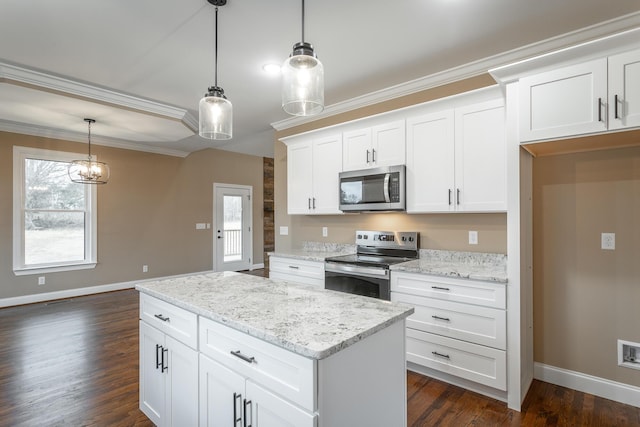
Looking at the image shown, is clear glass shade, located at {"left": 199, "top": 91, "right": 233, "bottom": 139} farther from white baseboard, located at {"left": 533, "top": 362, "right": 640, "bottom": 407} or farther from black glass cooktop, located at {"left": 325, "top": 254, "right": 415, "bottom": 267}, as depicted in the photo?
white baseboard, located at {"left": 533, "top": 362, "right": 640, "bottom": 407}

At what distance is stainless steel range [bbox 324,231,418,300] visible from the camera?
282cm

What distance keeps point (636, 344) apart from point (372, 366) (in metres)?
2.18

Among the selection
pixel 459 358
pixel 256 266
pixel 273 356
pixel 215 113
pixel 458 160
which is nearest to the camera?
pixel 273 356

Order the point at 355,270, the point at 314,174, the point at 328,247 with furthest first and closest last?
the point at 328,247 → the point at 314,174 → the point at 355,270

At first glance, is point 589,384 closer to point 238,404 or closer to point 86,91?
point 238,404

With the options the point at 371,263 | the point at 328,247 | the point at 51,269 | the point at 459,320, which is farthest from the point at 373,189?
the point at 51,269

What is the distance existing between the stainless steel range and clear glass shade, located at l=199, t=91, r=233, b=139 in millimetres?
1690

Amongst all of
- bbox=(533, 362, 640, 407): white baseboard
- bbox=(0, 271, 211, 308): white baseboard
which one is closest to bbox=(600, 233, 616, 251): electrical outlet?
bbox=(533, 362, 640, 407): white baseboard

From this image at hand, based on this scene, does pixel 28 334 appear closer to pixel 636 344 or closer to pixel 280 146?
pixel 280 146

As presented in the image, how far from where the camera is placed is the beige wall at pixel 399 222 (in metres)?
2.86

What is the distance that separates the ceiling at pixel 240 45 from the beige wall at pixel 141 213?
4.87ft

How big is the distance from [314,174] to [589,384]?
301 cm

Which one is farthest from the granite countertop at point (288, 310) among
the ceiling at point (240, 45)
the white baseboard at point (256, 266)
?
the white baseboard at point (256, 266)

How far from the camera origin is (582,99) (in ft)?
6.42
